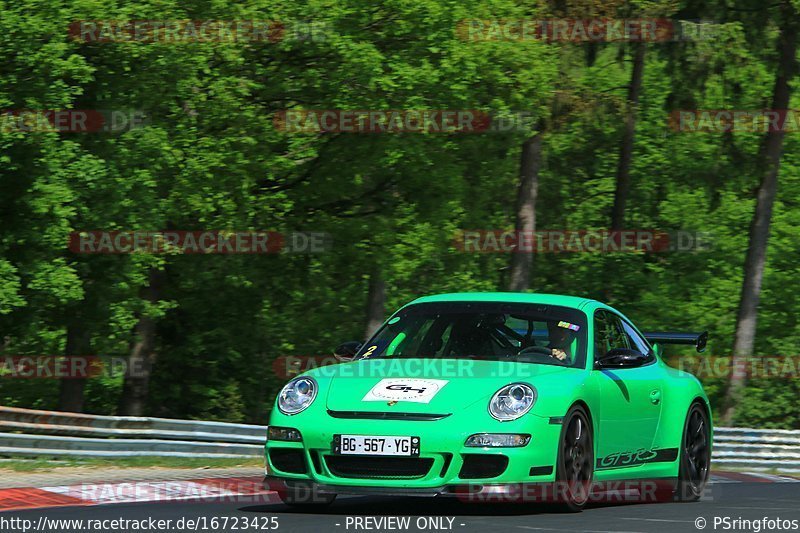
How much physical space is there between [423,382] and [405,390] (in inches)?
6.7

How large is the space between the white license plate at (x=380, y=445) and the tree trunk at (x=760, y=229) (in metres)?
25.7

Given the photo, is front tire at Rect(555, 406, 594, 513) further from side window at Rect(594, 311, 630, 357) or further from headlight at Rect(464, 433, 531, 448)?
side window at Rect(594, 311, 630, 357)

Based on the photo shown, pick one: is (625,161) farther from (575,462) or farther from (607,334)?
(575,462)

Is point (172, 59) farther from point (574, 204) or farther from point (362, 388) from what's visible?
point (574, 204)

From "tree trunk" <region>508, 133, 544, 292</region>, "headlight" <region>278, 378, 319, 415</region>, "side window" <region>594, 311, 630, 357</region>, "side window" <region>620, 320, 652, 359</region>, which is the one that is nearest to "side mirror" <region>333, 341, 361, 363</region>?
"headlight" <region>278, 378, 319, 415</region>

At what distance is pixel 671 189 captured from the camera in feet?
143

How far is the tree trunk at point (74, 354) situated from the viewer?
2575cm

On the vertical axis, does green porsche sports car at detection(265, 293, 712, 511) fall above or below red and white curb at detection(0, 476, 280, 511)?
above

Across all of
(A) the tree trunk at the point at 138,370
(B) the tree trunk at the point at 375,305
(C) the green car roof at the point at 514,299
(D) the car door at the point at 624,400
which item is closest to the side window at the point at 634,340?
(D) the car door at the point at 624,400

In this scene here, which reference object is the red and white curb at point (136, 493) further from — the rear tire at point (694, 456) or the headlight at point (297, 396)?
the rear tire at point (694, 456)

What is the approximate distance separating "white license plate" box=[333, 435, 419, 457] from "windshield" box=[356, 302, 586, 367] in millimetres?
1315

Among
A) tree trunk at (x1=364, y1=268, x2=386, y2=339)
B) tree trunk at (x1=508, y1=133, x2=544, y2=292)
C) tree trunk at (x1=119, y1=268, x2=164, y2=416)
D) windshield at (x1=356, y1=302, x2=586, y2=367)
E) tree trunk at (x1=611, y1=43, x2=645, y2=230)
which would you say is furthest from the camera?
tree trunk at (x1=611, y1=43, x2=645, y2=230)

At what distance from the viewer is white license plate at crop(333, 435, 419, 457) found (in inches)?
353

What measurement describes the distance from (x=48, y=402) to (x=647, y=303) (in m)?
16.4
